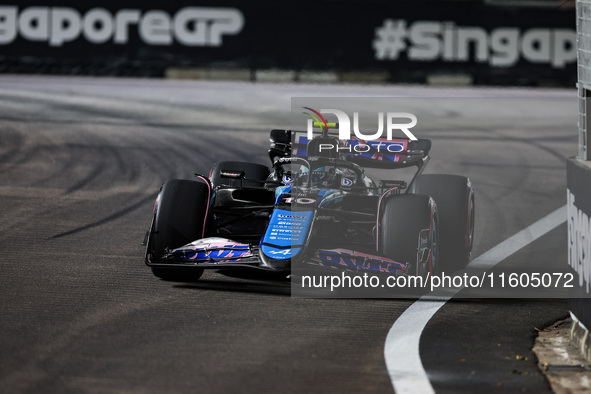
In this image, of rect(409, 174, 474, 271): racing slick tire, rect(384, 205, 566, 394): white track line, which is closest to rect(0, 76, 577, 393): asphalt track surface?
rect(384, 205, 566, 394): white track line

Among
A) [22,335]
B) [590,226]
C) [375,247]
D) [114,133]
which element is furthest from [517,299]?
[114,133]

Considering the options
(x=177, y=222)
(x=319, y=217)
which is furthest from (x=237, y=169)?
(x=319, y=217)

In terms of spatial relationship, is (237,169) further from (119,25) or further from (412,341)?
(119,25)

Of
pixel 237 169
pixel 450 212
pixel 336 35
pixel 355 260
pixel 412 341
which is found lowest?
pixel 412 341

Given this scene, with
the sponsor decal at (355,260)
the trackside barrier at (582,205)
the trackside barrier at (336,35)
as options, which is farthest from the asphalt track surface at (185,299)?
the trackside barrier at (336,35)

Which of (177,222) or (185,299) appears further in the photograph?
(177,222)

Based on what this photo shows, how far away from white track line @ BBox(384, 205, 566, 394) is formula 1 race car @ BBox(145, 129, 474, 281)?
33 cm

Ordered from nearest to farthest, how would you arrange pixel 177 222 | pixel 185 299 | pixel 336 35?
pixel 185 299, pixel 177 222, pixel 336 35

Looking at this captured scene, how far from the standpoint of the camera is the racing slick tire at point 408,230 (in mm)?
7938

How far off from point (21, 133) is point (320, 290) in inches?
429

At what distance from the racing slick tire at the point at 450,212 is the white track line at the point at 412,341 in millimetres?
276

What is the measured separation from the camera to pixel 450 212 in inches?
354

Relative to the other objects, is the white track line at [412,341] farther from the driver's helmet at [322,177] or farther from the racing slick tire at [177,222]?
the racing slick tire at [177,222]

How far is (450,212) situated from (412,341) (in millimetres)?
2608
